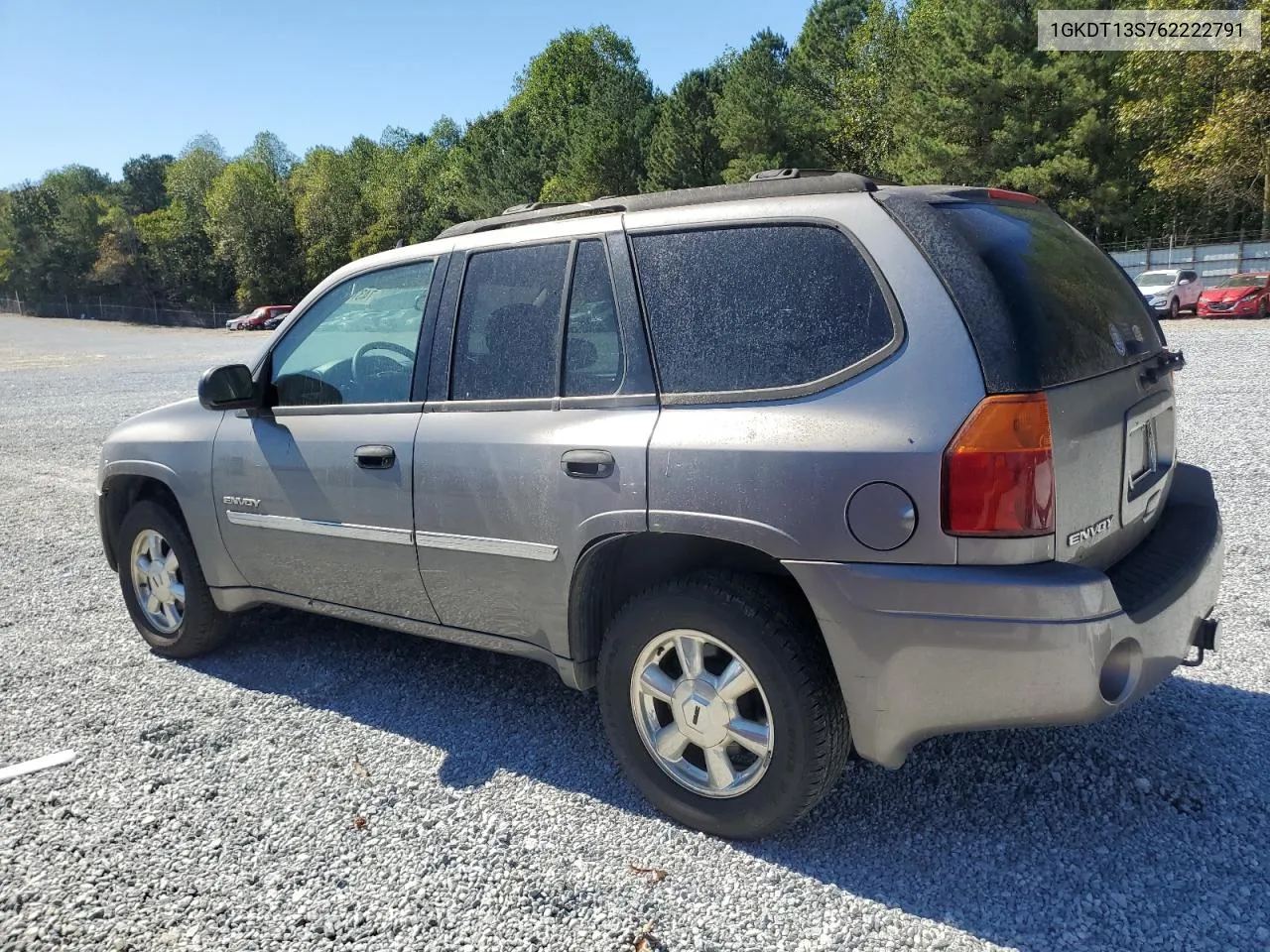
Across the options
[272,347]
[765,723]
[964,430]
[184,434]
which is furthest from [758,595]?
[184,434]

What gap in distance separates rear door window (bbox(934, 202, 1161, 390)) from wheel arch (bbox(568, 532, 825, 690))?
2.83ft

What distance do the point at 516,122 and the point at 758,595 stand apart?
7850 centimetres

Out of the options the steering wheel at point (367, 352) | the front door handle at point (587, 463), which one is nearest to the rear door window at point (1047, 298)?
the front door handle at point (587, 463)

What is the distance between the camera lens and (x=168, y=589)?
4.56 metres

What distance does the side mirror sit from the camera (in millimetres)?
3957

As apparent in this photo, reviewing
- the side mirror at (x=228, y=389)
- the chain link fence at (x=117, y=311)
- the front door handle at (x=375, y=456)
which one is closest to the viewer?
the front door handle at (x=375, y=456)

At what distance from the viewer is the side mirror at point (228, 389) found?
396 centimetres

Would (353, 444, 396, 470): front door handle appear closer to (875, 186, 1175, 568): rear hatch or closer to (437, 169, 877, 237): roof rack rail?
(437, 169, 877, 237): roof rack rail

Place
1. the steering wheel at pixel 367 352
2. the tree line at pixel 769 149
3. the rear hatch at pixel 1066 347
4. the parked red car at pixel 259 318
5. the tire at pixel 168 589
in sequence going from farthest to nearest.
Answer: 1. the parked red car at pixel 259 318
2. the tree line at pixel 769 149
3. the tire at pixel 168 589
4. the steering wheel at pixel 367 352
5. the rear hatch at pixel 1066 347

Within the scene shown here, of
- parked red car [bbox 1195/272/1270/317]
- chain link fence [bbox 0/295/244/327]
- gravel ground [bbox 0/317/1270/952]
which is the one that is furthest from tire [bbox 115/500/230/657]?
chain link fence [bbox 0/295/244/327]

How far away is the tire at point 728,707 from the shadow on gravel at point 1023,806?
0.19 metres

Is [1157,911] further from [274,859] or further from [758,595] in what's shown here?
[274,859]

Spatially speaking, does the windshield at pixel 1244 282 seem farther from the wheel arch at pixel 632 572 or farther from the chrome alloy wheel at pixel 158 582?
the chrome alloy wheel at pixel 158 582

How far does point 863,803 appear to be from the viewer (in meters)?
3.10
